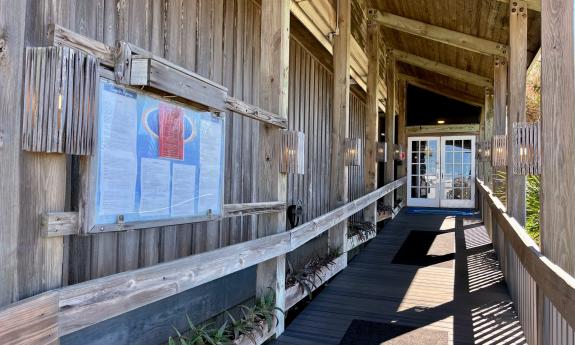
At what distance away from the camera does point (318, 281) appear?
443 cm

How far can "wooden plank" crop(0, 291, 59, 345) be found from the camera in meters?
1.24

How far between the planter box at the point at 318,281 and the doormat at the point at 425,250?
944mm

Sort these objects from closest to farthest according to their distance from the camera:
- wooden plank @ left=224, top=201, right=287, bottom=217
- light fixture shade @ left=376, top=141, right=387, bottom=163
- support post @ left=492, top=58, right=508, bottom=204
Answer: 1. wooden plank @ left=224, top=201, right=287, bottom=217
2. support post @ left=492, top=58, right=508, bottom=204
3. light fixture shade @ left=376, top=141, right=387, bottom=163

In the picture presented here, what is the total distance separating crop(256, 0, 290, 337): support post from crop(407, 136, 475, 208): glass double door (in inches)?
391

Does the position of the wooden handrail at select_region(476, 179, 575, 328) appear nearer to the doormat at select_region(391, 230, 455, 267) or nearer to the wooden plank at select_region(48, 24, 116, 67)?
the wooden plank at select_region(48, 24, 116, 67)

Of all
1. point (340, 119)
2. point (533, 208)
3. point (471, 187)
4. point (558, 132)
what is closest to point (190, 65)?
point (558, 132)

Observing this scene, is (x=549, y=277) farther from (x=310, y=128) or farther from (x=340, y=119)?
(x=310, y=128)

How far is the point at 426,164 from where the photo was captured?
1259cm

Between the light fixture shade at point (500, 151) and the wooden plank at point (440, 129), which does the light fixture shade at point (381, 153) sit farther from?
the wooden plank at point (440, 129)

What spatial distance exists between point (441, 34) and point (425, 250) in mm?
3320

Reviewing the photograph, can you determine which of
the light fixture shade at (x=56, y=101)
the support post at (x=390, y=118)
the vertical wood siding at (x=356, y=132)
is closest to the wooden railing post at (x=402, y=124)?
the vertical wood siding at (x=356, y=132)

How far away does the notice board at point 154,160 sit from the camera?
1.74 m

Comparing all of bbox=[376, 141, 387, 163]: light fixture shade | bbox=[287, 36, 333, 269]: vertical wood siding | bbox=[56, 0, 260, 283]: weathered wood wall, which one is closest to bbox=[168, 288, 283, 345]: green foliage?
bbox=[56, 0, 260, 283]: weathered wood wall

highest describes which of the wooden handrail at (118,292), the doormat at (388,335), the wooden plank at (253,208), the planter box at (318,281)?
the wooden plank at (253,208)
